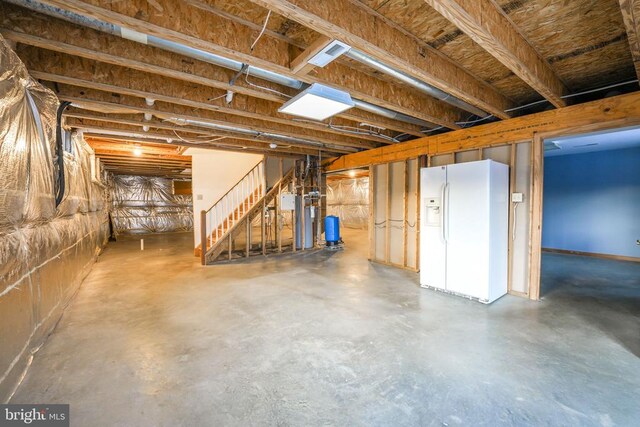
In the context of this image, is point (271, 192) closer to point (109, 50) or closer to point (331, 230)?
point (331, 230)

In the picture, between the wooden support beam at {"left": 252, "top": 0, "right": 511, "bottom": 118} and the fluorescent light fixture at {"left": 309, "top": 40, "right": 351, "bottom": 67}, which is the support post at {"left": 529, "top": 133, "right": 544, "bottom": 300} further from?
the fluorescent light fixture at {"left": 309, "top": 40, "right": 351, "bottom": 67}

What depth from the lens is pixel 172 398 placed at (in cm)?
173

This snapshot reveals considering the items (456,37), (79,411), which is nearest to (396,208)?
(456,37)

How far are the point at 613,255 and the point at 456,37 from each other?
660cm

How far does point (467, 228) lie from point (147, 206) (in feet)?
39.1

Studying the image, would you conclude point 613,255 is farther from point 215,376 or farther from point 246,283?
point 215,376

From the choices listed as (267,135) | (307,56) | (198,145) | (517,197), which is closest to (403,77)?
(307,56)

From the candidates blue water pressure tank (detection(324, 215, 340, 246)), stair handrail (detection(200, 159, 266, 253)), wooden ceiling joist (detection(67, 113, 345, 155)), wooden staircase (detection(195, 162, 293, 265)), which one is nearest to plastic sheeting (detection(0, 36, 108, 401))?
wooden ceiling joist (detection(67, 113, 345, 155))

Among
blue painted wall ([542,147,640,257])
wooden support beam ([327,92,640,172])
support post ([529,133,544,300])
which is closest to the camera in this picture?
wooden support beam ([327,92,640,172])

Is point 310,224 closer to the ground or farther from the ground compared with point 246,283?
farther from the ground

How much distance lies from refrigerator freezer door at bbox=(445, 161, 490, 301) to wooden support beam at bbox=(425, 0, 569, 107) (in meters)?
1.06

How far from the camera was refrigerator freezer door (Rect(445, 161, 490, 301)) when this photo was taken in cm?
327

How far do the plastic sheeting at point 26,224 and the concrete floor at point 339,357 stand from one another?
0.23 meters

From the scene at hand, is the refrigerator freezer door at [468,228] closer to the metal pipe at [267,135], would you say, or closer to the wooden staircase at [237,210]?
the metal pipe at [267,135]
